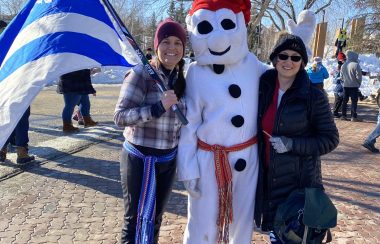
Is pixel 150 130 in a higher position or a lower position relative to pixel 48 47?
lower

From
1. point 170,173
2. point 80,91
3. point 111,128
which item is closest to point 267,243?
point 170,173

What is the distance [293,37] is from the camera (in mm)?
2611

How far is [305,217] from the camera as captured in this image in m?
2.46

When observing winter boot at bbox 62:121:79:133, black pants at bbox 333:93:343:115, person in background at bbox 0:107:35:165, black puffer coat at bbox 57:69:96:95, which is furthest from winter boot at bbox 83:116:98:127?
black pants at bbox 333:93:343:115

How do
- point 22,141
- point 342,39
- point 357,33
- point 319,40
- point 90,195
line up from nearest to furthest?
point 90,195, point 22,141, point 357,33, point 319,40, point 342,39

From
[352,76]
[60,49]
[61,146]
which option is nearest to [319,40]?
[352,76]

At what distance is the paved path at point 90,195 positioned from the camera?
3.87 meters

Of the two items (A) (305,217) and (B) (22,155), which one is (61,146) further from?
(A) (305,217)

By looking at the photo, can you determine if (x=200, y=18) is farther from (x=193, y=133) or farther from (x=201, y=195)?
(x=201, y=195)

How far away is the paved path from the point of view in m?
3.87

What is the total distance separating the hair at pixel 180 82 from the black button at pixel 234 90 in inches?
12.9

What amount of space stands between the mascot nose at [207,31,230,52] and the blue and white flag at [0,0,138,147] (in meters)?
0.53

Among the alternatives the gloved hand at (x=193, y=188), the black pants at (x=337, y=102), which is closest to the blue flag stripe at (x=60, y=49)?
the gloved hand at (x=193, y=188)

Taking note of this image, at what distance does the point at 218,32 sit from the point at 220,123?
605 mm
